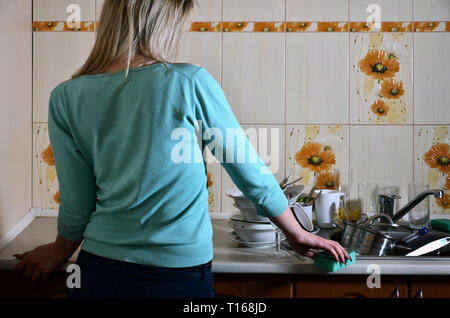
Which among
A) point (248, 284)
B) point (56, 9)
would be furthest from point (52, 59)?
point (248, 284)

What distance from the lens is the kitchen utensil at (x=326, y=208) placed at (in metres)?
1.61

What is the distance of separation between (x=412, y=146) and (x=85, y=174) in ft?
4.15

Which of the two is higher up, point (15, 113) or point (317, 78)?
point (317, 78)

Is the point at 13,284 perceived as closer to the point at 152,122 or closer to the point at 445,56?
the point at 152,122

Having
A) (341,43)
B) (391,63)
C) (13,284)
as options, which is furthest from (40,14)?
(391,63)

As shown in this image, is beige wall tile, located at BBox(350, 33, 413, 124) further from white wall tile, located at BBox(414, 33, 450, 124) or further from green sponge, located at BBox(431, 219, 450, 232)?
green sponge, located at BBox(431, 219, 450, 232)

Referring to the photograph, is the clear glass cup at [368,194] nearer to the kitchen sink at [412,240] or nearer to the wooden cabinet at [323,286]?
the kitchen sink at [412,240]

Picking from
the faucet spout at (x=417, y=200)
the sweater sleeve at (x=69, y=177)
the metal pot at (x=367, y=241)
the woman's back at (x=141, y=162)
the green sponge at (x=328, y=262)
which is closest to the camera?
the woman's back at (x=141, y=162)

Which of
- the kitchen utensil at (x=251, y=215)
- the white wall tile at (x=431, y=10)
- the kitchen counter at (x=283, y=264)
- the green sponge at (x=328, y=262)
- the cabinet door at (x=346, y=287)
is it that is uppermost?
the white wall tile at (x=431, y=10)

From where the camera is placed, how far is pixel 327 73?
1.72 meters

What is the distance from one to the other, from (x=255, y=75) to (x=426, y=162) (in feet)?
2.45

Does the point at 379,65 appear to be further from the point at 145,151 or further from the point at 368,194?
the point at 145,151

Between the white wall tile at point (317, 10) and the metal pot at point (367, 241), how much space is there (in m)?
0.80

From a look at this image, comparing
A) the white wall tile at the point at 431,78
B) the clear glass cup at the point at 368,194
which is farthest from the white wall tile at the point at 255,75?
the white wall tile at the point at 431,78
